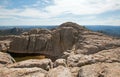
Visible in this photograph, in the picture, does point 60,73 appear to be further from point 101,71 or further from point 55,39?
point 55,39

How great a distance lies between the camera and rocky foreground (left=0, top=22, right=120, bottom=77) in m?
14.3

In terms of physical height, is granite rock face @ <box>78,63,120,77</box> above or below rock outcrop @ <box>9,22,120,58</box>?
above

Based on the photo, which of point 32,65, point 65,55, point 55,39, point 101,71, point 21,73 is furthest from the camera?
point 55,39

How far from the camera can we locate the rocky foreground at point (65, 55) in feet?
47.0

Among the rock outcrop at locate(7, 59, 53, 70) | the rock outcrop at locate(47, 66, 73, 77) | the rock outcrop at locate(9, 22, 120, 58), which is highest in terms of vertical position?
the rock outcrop at locate(7, 59, 53, 70)

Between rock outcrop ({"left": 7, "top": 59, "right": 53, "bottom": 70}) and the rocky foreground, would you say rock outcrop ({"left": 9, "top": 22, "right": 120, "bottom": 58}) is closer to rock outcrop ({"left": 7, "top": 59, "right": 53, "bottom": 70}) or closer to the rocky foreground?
the rocky foreground

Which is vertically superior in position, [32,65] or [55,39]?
[32,65]

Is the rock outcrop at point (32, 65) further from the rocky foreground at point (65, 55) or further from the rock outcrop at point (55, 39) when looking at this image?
the rock outcrop at point (55, 39)

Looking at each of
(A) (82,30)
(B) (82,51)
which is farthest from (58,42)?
(B) (82,51)

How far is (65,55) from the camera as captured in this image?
1240 inches

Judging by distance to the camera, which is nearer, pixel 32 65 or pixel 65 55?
pixel 32 65

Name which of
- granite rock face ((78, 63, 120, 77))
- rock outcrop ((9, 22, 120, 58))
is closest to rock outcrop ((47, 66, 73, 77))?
granite rock face ((78, 63, 120, 77))

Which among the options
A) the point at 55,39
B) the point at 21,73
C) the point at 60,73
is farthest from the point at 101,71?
the point at 55,39

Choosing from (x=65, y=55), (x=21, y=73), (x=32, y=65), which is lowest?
(x=65, y=55)
